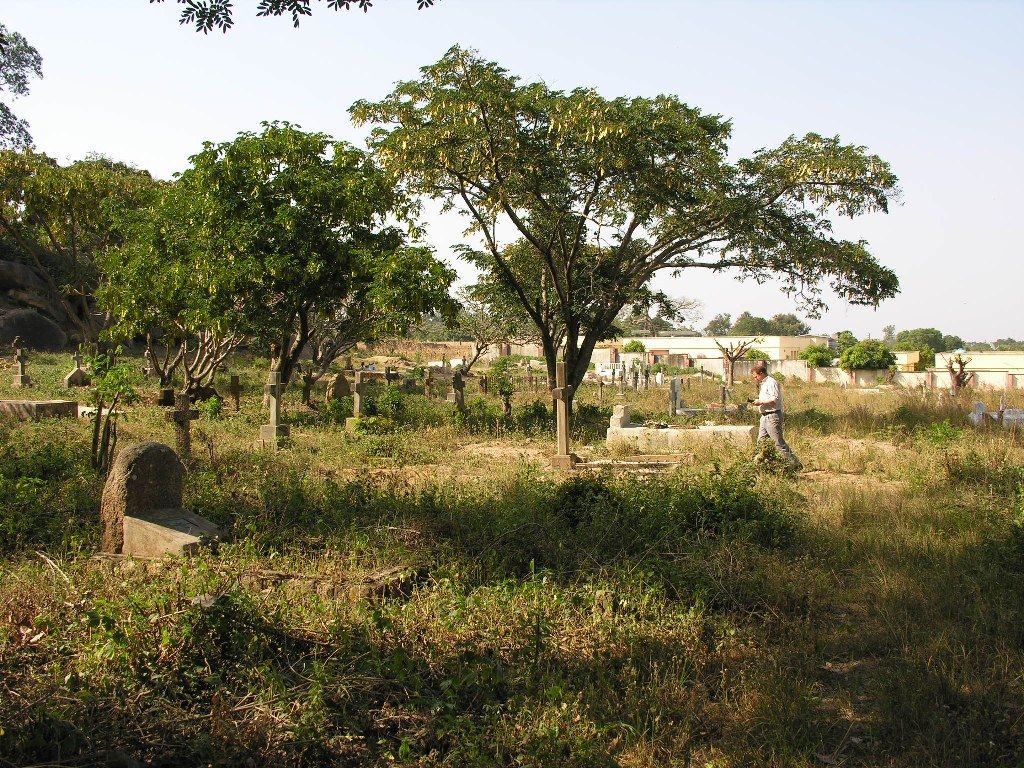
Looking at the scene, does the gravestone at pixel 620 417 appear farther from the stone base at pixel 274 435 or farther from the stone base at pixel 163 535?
the stone base at pixel 163 535

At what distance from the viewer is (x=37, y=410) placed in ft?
Result: 46.1

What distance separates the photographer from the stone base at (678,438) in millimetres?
12789

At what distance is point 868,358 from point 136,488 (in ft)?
138

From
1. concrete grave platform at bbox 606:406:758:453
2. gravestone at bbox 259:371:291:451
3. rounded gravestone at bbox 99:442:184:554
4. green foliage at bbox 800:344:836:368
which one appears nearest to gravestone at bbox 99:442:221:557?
rounded gravestone at bbox 99:442:184:554

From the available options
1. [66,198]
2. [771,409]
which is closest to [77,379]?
[66,198]

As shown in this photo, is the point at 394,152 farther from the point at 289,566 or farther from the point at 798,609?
the point at 798,609

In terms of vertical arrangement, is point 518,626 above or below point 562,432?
below

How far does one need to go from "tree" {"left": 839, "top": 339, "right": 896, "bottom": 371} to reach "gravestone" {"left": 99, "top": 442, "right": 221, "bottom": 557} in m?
41.5

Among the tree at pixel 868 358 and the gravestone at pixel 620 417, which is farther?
the tree at pixel 868 358

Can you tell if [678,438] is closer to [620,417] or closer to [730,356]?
[620,417]

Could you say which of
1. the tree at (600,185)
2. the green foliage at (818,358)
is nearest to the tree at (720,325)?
the green foliage at (818,358)

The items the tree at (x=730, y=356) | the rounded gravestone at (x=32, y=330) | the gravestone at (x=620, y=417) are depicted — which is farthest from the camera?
the rounded gravestone at (x=32, y=330)

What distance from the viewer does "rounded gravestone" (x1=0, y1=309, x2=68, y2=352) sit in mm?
32344

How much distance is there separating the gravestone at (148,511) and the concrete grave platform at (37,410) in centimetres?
858
